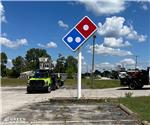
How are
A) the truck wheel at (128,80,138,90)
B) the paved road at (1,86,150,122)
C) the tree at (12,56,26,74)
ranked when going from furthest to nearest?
the tree at (12,56,26,74) → the truck wheel at (128,80,138,90) → the paved road at (1,86,150,122)

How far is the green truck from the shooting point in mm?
Result: 33750

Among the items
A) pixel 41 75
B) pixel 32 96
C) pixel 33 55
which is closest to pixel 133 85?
pixel 41 75

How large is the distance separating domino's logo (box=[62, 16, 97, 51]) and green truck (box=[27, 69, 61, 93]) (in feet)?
53.3

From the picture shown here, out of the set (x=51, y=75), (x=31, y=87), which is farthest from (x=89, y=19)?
(x=51, y=75)

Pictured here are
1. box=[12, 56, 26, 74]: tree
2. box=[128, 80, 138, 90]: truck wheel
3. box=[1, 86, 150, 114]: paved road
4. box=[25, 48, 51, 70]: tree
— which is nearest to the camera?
box=[1, 86, 150, 114]: paved road

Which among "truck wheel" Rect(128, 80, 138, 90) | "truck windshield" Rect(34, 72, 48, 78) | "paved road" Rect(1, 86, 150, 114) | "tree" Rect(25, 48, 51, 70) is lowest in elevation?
"paved road" Rect(1, 86, 150, 114)

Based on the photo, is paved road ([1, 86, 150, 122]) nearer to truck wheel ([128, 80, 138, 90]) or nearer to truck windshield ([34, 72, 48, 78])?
truck windshield ([34, 72, 48, 78])

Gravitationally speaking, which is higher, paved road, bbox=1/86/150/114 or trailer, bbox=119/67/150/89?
trailer, bbox=119/67/150/89

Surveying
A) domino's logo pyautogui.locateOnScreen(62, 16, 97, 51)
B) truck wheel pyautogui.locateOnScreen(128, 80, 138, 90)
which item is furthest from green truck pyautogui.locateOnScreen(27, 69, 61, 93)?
domino's logo pyautogui.locateOnScreen(62, 16, 97, 51)

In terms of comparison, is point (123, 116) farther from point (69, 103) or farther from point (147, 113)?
point (69, 103)

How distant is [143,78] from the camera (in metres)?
35.9

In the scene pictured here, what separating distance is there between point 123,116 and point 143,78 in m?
24.2

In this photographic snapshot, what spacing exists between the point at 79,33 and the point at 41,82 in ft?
56.2

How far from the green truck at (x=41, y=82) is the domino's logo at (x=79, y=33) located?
16.3 metres
